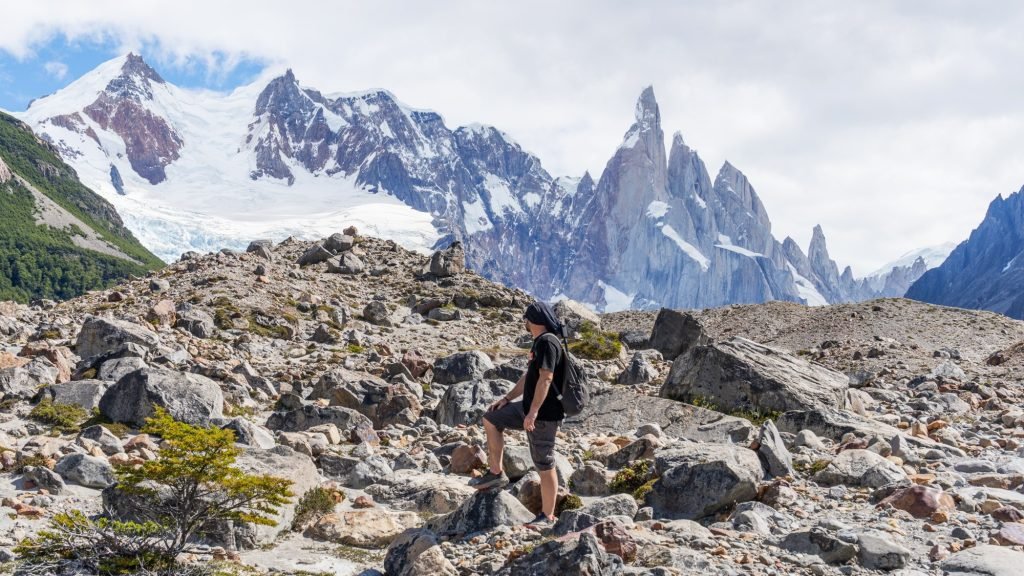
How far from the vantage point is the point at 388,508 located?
12117 mm

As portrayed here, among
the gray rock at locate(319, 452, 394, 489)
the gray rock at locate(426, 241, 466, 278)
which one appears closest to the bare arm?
the gray rock at locate(319, 452, 394, 489)

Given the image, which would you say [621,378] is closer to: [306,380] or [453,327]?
[306,380]

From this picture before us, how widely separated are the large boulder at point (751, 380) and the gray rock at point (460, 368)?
23.7 feet

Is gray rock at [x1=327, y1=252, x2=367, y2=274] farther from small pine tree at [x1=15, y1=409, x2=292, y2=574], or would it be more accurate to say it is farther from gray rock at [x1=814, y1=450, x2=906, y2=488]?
small pine tree at [x1=15, y1=409, x2=292, y2=574]

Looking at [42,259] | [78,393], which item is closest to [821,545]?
[78,393]

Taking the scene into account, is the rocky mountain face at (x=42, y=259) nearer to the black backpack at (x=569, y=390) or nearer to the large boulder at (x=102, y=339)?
the large boulder at (x=102, y=339)

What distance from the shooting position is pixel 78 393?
1772 cm

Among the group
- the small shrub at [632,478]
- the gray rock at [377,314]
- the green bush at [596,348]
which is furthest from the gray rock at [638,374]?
the gray rock at [377,314]

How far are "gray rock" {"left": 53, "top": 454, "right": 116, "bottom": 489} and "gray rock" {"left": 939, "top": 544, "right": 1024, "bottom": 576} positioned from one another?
11.7 metres

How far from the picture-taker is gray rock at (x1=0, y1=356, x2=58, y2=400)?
715 inches

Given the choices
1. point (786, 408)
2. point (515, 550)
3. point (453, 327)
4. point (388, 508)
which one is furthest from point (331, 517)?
point (453, 327)

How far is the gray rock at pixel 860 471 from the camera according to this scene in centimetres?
1149

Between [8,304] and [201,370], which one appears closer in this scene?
[201,370]

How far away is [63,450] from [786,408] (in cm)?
1563
